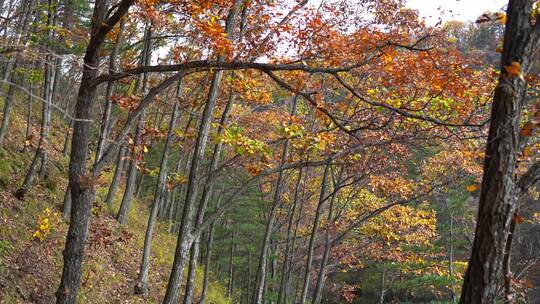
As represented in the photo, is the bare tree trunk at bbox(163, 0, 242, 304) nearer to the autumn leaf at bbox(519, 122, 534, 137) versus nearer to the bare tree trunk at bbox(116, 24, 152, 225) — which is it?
the bare tree trunk at bbox(116, 24, 152, 225)

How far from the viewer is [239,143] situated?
6637 millimetres

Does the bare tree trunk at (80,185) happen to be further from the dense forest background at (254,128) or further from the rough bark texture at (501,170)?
the rough bark texture at (501,170)

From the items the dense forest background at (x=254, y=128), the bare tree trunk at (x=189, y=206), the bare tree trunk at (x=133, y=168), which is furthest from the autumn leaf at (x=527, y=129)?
the bare tree trunk at (x=133, y=168)

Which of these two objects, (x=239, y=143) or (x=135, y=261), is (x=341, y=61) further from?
(x=135, y=261)

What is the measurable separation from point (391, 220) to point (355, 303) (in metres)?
19.8

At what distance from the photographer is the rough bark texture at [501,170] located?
325 cm

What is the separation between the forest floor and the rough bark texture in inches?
257

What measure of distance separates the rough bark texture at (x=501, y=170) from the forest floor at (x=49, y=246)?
21.4ft

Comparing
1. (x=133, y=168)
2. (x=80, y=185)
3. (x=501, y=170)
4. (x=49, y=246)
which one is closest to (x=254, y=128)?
(x=133, y=168)

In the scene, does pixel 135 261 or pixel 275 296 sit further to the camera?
pixel 275 296

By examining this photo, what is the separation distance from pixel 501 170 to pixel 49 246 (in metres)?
10.4

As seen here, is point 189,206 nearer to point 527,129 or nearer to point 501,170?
point 501,170

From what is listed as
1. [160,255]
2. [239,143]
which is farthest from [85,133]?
[160,255]

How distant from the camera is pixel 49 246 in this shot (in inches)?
431
